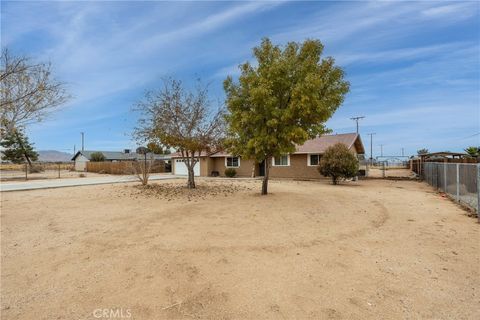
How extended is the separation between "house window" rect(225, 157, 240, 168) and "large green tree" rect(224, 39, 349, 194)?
51.4 ft

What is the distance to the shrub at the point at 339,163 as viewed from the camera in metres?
17.9

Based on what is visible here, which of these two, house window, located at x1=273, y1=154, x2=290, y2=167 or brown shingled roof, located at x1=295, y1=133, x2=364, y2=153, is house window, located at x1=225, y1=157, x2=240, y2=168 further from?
brown shingled roof, located at x1=295, y1=133, x2=364, y2=153

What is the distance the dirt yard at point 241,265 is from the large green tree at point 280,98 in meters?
3.33

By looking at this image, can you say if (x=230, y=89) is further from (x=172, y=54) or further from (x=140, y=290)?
(x=140, y=290)

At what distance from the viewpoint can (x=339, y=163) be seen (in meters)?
18.0

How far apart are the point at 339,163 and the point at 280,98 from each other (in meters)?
8.92

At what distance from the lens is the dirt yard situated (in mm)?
3455

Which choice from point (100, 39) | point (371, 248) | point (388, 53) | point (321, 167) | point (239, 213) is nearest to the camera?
point (371, 248)

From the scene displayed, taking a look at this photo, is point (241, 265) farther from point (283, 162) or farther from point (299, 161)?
point (283, 162)

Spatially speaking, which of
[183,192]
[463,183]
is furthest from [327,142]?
[183,192]

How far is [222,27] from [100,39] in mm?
4972

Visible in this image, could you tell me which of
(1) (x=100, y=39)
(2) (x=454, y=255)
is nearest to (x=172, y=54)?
(1) (x=100, y=39)

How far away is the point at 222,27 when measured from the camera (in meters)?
12.0

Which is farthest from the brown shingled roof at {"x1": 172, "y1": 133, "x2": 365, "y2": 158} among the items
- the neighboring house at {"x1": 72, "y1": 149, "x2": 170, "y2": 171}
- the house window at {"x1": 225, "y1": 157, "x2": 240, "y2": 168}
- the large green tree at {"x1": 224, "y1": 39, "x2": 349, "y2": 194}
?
the neighboring house at {"x1": 72, "y1": 149, "x2": 170, "y2": 171}
